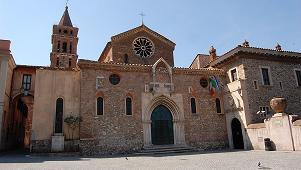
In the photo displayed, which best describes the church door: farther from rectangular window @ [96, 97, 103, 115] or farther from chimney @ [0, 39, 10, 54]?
chimney @ [0, 39, 10, 54]

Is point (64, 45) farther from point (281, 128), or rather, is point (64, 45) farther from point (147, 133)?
point (281, 128)

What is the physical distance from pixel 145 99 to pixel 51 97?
7.37m

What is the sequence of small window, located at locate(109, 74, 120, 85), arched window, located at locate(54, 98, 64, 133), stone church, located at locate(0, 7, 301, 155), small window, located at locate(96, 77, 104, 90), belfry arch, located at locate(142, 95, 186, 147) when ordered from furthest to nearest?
small window, located at locate(109, 74, 120, 85), belfry arch, located at locate(142, 95, 186, 147), small window, located at locate(96, 77, 104, 90), arched window, located at locate(54, 98, 64, 133), stone church, located at locate(0, 7, 301, 155)

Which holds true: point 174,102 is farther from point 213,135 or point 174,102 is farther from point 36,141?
point 36,141

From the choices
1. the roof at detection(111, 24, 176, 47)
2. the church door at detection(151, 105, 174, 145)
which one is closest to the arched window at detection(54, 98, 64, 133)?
the church door at detection(151, 105, 174, 145)

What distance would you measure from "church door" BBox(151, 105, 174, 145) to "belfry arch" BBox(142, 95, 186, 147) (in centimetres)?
28

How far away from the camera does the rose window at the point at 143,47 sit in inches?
1000

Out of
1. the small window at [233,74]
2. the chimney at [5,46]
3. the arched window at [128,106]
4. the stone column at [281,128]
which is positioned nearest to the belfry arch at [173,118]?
the arched window at [128,106]

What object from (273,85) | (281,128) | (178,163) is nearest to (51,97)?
(178,163)

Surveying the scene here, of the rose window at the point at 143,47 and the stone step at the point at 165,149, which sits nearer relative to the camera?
the stone step at the point at 165,149

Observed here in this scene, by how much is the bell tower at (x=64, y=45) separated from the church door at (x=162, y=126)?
20.9m

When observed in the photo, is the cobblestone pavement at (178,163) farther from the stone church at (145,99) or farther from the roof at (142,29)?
the roof at (142,29)

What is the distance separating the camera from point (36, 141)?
18.2m

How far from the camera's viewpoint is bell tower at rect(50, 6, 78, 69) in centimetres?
3759
